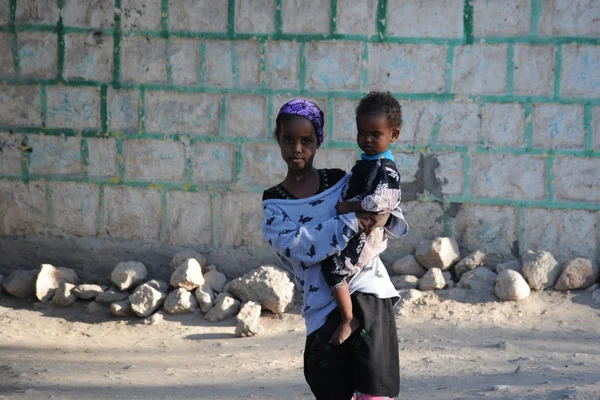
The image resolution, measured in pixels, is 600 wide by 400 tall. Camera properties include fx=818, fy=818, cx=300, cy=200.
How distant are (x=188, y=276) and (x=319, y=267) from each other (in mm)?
2999

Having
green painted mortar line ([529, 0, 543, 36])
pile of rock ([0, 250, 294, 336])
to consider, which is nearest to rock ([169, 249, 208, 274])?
pile of rock ([0, 250, 294, 336])

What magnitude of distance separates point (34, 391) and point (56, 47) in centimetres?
272

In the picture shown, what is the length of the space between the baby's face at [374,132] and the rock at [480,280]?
Answer: 3.11m

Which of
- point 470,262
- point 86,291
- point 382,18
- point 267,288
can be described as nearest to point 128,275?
point 86,291

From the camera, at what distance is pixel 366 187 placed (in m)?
2.49

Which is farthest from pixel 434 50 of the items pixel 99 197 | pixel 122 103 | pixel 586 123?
pixel 99 197

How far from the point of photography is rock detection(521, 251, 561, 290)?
5379 millimetres

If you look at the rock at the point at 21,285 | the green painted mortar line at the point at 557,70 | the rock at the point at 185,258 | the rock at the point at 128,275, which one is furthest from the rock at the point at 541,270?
the rock at the point at 21,285

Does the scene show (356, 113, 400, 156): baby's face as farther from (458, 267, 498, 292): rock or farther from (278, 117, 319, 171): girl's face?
(458, 267, 498, 292): rock

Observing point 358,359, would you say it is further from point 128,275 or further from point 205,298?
point 128,275

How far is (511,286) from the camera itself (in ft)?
17.4

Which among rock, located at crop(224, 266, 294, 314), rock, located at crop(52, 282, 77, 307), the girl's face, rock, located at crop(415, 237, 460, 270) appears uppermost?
the girl's face

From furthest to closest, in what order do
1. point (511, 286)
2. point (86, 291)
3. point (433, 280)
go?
point (86, 291)
point (433, 280)
point (511, 286)

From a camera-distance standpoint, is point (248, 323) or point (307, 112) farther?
point (248, 323)
